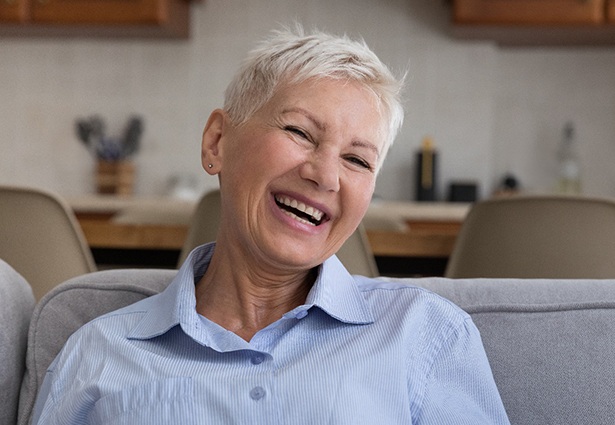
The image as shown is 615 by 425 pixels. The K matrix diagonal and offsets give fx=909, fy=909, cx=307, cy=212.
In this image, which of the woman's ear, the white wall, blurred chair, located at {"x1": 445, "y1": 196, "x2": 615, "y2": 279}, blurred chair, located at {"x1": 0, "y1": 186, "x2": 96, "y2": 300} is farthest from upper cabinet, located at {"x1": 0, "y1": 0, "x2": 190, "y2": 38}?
the woman's ear

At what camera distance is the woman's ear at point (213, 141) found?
4.69 ft

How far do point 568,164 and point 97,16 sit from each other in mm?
2332

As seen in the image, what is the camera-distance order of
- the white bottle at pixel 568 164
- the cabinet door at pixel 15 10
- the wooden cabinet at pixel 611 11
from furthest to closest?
the white bottle at pixel 568 164 → the cabinet door at pixel 15 10 → the wooden cabinet at pixel 611 11

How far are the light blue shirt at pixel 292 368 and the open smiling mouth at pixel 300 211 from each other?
9 cm

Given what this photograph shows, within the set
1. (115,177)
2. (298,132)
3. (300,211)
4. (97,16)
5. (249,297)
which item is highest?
(97,16)

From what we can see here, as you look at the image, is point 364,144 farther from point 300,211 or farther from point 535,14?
point 535,14

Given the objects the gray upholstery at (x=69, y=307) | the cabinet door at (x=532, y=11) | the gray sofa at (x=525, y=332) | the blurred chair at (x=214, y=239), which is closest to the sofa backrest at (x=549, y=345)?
the gray sofa at (x=525, y=332)

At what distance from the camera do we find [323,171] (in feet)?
4.17

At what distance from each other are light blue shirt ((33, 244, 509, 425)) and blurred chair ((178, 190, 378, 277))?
2.62 ft

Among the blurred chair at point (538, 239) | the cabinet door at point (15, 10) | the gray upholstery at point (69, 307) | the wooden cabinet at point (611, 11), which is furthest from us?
the cabinet door at point (15, 10)

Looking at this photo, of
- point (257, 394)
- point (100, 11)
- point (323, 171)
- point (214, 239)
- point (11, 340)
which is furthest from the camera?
point (100, 11)

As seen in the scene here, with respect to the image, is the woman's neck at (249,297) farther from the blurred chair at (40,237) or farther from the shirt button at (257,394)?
the blurred chair at (40,237)

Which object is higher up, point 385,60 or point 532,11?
point 532,11

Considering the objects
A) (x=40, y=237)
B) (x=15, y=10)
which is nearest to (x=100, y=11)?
(x=15, y=10)
